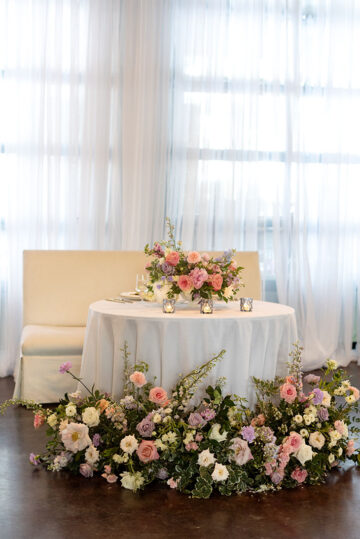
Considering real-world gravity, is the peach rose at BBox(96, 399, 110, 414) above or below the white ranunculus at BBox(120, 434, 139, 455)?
above

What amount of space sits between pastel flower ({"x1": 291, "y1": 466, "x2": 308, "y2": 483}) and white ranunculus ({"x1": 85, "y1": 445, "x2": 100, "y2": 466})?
851 mm

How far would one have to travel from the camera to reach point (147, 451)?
2939mm

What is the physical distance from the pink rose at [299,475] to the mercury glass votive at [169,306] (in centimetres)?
90

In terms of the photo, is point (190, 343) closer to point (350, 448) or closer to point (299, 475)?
point (299, 475)

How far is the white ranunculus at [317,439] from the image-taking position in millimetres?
3064

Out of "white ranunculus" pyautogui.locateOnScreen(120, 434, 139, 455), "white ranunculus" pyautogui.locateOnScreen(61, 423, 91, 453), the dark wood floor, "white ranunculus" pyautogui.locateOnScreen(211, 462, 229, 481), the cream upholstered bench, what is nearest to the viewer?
the dark wood floor

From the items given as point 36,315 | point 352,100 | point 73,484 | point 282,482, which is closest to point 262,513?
point 282,482

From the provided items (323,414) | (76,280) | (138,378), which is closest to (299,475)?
(323,414)

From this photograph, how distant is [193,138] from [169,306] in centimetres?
253

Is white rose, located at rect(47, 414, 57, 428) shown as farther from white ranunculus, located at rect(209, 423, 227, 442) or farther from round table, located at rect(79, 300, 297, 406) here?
white ranunculus, located at rect(209, 423, 227, 442)

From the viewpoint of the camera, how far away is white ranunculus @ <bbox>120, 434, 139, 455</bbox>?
9.61 feet

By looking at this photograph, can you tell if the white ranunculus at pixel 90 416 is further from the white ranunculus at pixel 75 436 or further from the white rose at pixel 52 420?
the white rose at pixel 52 420

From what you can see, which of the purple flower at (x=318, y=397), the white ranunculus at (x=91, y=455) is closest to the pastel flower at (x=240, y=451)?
the purple flower at (x=318, y=397)

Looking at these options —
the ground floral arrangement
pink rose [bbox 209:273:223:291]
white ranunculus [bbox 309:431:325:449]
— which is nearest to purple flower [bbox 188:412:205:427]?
the ground floral arrangement
